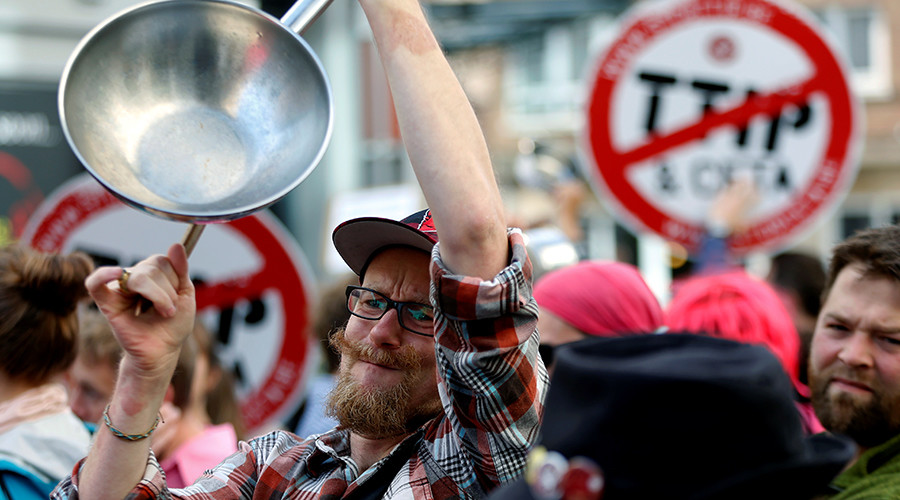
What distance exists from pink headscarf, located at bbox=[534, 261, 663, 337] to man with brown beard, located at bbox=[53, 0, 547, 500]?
89cm

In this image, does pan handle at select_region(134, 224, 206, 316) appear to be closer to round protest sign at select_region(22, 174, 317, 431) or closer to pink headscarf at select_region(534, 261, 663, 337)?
pink headscarf at select_region(534, 261, 663, 337)

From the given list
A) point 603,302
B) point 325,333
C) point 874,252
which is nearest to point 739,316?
point 603,302

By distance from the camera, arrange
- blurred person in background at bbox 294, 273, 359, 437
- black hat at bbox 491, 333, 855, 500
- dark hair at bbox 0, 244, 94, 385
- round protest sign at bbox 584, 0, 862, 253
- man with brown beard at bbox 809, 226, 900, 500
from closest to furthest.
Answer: black hat at bbox 491, 333, 855, 500 → man with brown beard at bbox 809, 226, 900, 500 → dark hair at bbox 0, 244, 94, 385 → blurred person in background at bbox 294, 273, 359, 437 → round protest sign at bbox 584, 0, 862, 253

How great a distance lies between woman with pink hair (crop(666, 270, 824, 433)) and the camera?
9.71 ft

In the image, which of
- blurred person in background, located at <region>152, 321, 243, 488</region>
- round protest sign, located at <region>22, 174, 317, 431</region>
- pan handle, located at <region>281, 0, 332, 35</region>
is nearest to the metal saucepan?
pan handle, located at <region>281, 0, 332, 35</region>

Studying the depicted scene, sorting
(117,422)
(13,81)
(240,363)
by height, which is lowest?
(240,363)

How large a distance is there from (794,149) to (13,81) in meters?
3.79

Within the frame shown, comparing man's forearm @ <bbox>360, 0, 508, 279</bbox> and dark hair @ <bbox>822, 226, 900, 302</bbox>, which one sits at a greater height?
man's forearm @ <bbox>360, 0, 508, 279</bbox>

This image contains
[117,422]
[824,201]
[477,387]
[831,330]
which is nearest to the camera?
[477,387]

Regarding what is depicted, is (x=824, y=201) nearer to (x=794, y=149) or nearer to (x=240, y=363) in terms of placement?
(x=794, y=149)

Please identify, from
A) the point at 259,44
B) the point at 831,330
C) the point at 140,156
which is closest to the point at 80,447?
the point at 140,156

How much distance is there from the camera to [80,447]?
256 cm

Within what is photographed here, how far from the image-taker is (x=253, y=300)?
3.92 m

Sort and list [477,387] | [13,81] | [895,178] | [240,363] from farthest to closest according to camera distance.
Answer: [895,178], [13,81], [240,363], [477,387]
